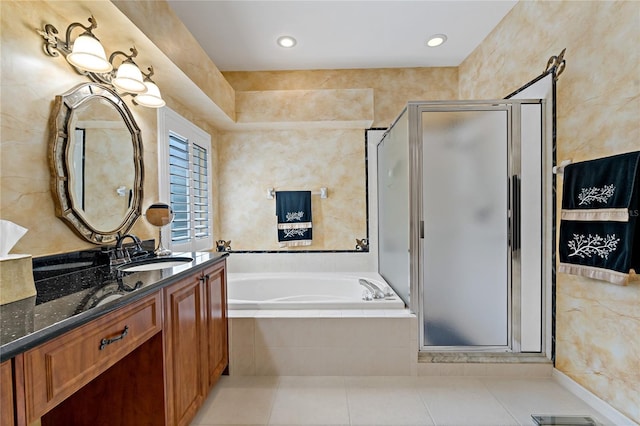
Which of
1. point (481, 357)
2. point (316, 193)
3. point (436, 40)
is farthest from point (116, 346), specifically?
point (436, 40)

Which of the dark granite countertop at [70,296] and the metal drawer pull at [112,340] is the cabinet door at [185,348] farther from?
the metal drawer pull at [112,340]

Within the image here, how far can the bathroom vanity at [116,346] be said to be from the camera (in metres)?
0.71

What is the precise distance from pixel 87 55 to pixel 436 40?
8.78ft

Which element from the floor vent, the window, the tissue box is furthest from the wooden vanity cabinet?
the floor vent

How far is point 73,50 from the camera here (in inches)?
50.7

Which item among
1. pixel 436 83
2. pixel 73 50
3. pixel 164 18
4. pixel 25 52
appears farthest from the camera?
pixel 436 83

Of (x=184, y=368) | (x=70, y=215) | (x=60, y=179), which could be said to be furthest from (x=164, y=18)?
(x=184, y=368)

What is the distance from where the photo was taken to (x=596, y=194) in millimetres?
1512

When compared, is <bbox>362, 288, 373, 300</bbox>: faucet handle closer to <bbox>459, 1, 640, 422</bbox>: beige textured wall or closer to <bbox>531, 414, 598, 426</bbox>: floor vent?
<bbox>531, 414, 598, 426</bbox>: floor vent

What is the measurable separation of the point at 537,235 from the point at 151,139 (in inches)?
112

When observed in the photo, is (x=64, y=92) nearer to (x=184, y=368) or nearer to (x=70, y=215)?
(x=70, y=215)

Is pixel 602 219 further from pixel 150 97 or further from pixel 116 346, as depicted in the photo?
pixel 150 97

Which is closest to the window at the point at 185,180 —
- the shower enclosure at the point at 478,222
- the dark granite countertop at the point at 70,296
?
the dark granite countertop at the point at 70,296

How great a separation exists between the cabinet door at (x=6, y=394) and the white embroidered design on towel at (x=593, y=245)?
2336 millimetres
